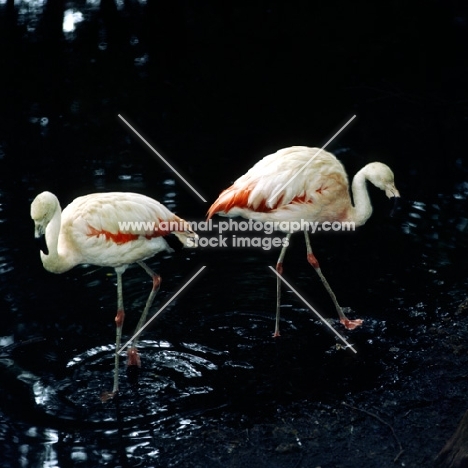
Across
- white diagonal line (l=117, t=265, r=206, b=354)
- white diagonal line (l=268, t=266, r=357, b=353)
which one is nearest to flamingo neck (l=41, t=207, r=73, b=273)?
white diagonal line (l=117, t=265, r=206, b=354)

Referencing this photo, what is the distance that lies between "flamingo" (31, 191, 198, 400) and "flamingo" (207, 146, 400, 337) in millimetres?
514

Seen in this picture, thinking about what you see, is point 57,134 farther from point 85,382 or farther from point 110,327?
point 85,382

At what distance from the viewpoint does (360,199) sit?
6.10 m

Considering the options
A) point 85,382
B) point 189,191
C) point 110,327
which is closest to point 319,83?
point 189,191

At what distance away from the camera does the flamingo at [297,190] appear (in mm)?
5805

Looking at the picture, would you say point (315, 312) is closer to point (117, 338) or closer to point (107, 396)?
point (117, 338)

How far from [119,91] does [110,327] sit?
4645 mm

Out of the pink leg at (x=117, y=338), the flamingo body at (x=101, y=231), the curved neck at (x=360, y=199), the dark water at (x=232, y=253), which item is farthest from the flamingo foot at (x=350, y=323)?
the pink leg at (x=117, y=338)

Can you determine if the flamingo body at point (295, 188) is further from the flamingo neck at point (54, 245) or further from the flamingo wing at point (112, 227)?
the flamingo neck at point (54, 245)

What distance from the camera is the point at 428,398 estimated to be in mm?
5102

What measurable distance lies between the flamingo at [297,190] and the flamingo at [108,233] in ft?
1.68

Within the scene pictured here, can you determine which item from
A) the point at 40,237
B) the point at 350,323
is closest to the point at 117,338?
the point at 40,237

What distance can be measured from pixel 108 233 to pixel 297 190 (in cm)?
131

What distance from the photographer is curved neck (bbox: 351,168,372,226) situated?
6051 mm
